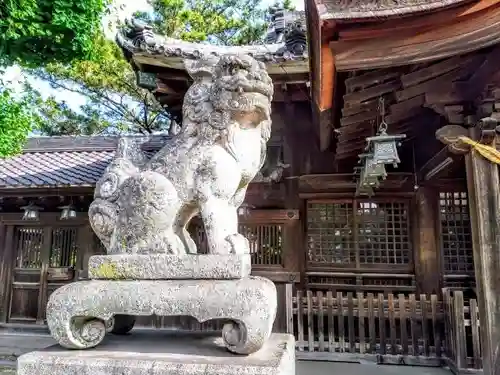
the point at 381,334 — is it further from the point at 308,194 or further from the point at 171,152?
the point at 171,152

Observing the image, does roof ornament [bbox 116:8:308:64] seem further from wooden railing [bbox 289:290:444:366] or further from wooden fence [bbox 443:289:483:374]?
wooden fence [bbox 443:289:483:374]

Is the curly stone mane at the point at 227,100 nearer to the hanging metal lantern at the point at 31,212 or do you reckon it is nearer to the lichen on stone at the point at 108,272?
the lichen on stone at the point at 108,272

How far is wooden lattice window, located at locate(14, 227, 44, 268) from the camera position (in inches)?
334

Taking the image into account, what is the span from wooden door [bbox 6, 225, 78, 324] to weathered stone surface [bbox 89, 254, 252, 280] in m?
6.80

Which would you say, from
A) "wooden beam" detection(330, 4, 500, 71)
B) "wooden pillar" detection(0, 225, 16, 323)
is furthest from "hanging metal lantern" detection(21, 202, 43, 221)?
"wooden beam" detection(330, 4, 500, 71)

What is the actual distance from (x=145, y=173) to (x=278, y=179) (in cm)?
508

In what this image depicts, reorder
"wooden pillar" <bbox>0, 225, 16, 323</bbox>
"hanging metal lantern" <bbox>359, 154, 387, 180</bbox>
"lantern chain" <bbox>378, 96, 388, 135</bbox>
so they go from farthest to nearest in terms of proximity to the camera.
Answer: "wooden pillar" <bbox>0, 225, 16, 323</bbox> < "hanging metal lantern" <bbox>359, 154, 387, 180</bbox> < "lantern chain" <bbox>378, 96, 388, 135</bbox>

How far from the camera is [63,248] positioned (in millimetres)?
8406

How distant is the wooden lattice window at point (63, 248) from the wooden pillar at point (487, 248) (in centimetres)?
760

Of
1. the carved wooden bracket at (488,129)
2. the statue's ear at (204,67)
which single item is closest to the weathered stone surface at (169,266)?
the statue's ear at (204,67)

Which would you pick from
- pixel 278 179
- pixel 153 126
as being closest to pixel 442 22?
pixel 278 179

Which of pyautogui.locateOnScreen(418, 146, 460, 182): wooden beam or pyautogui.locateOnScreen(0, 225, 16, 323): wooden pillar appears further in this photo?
pyautogui.locateOnScreen(0, 225, 16, 323): wooden pillar

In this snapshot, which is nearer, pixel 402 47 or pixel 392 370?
pixel 402 47

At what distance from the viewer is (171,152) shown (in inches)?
95.5
